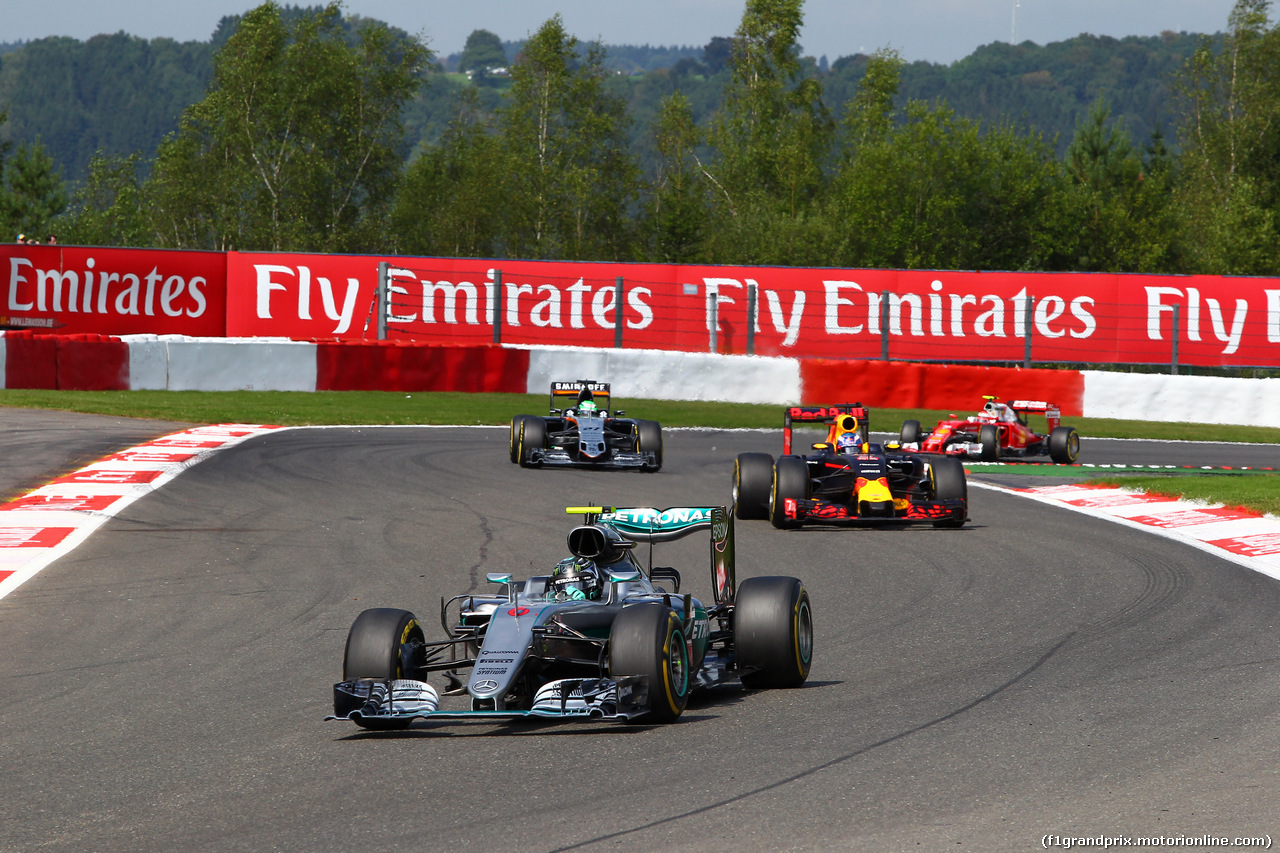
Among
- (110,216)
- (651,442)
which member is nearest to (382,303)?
(651,442)

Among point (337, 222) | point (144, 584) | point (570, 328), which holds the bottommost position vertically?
point (144, 584)

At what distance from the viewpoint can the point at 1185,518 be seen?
1283 centimetres

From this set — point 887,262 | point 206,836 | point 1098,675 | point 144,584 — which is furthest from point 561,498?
point 887,262

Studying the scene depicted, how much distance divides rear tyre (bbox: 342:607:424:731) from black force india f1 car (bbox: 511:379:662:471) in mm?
9893

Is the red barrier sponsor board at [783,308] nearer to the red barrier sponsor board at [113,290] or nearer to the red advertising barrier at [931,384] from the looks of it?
the red barrier sponsor board at [113,290]

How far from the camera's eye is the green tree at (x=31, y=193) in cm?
7275

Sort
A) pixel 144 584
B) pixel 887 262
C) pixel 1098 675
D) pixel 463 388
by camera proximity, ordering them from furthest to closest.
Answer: pixel 887 262
pixel 463 388
pixel 144 584
pixel 1098 675

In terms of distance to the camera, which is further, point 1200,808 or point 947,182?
point 947,182

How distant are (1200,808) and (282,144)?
5347cm

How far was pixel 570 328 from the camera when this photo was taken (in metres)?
25.0

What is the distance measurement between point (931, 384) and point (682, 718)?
61.6 feet

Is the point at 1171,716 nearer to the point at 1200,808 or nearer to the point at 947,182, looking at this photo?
the point at 1200,808

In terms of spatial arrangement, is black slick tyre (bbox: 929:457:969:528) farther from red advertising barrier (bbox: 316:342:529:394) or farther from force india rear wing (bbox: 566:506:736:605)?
red advertising barrier (bbox: 316:342:529:394)

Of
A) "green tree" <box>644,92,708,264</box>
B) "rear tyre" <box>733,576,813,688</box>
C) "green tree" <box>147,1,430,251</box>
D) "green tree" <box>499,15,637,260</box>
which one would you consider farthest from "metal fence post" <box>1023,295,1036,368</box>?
"green tree" <box>147,1,430,251</box>
